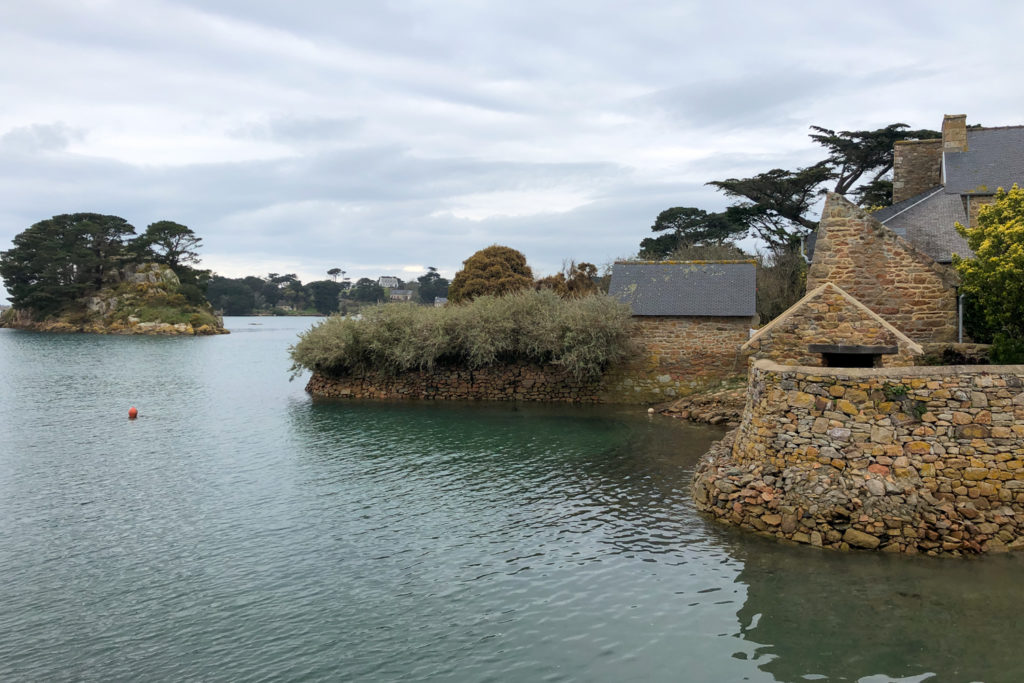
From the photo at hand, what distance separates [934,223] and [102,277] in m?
101

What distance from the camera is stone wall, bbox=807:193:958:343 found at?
59.1 ft

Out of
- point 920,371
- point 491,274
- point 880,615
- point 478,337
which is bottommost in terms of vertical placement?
point 880,615

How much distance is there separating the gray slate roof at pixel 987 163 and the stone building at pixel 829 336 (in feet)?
57.2

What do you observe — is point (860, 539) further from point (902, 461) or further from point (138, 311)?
point (138, 311)

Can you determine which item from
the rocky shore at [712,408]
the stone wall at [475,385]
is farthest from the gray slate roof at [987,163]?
the stone wall at [475,385]

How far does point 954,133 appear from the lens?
2900cm

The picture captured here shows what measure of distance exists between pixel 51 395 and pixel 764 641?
115 feet

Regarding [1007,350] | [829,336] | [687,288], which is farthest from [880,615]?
[687,288]

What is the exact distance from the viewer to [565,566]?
11312 mm

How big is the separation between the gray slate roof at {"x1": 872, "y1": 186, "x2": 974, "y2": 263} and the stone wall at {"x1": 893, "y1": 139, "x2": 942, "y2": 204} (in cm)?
306

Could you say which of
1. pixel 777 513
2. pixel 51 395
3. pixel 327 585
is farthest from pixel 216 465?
pixel 51 395

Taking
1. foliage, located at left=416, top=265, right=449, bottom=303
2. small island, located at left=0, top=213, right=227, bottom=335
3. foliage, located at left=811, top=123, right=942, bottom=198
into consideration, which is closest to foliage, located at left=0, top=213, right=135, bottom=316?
small island, located at left=0, top=213, right=227, bottom=335

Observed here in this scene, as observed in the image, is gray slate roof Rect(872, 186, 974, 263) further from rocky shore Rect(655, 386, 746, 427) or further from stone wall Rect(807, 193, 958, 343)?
rocky shore Rect(655, 386, 746, 427)

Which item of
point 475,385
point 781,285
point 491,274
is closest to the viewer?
point 475,385
